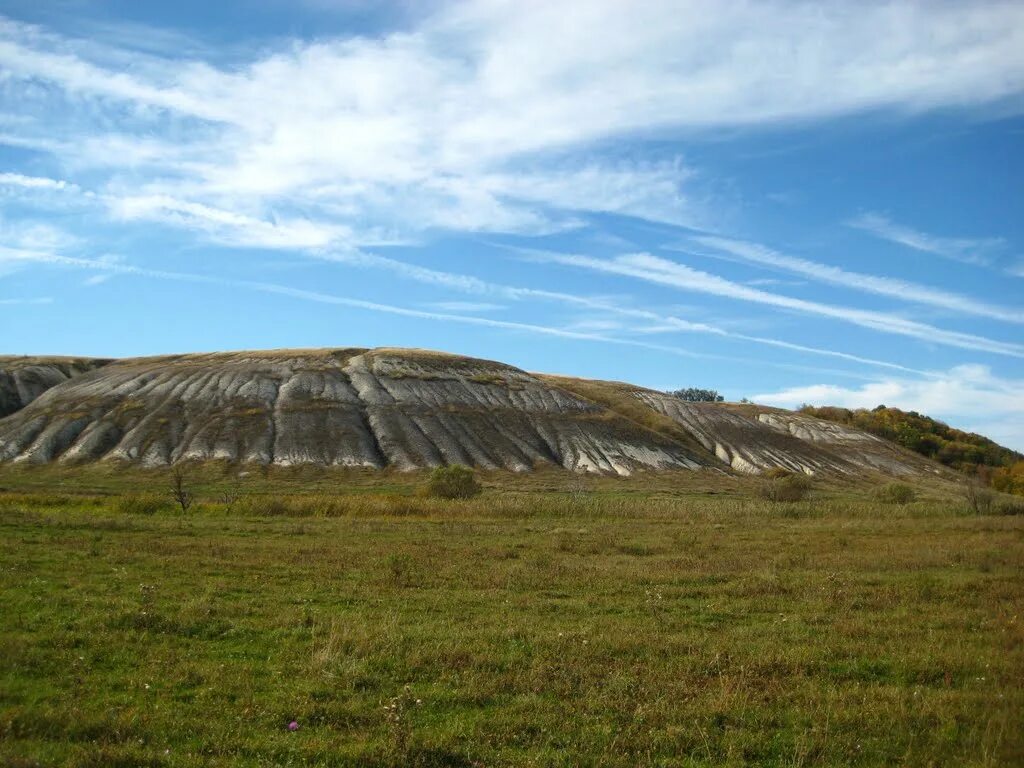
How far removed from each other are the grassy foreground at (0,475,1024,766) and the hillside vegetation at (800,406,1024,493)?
124458mm

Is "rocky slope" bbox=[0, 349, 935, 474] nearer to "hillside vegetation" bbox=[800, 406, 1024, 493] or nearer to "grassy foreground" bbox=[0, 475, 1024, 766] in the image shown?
"hillside vegetation" bbox=[800, 406, 1024, 493]

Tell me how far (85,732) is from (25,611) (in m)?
6.64

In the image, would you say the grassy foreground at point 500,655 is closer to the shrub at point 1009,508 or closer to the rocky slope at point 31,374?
the shrub at point 1009,508

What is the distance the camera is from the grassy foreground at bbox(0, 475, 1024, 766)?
809 cm

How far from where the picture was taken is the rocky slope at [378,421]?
80375 mm

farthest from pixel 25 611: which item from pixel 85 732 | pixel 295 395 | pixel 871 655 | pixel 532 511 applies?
pixel 295 395

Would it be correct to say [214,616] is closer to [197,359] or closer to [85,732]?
[85,732]

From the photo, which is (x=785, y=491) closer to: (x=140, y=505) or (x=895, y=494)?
(x=895, y=494)

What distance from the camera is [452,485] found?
52.5 m

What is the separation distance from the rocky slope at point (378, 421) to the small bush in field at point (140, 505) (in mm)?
37763

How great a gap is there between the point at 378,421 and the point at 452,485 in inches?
1520

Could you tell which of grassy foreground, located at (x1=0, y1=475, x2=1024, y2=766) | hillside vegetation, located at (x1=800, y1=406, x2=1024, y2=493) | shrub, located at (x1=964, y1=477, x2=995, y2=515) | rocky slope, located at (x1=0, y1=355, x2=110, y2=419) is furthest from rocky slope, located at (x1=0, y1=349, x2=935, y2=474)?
grassy foreground, located at (x1=0, y1=475, x2=1024, y2=766)

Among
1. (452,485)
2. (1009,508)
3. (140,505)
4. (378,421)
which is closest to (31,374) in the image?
(378,421)

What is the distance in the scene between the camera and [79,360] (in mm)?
115375
